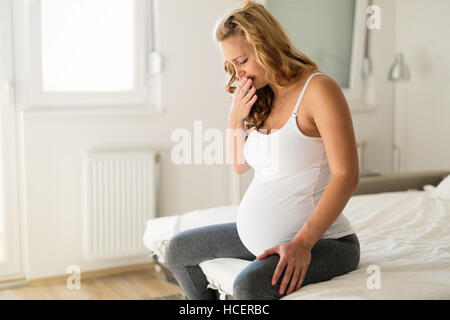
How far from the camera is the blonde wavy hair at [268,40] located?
139 cm

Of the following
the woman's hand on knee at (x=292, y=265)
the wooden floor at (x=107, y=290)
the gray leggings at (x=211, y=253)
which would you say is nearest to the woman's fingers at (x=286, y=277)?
Result: the woman's hand on knee at (x=292, y=265)

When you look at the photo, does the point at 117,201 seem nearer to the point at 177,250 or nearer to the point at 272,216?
the point at 177,250

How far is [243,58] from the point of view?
4.71 feet

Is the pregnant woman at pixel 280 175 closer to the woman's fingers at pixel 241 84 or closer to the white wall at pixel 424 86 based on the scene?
the woman's fingers at pixel 241 84

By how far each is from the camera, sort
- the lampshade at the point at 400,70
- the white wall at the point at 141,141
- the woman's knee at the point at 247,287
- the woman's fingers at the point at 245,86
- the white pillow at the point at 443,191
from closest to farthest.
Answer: the woman's knee at the point at 247,287, the woman's fingers at the point at 245,86, the white pillow at the point at 443,191, the white wall at the point at 141,141, the lampshade at the point at 400,70

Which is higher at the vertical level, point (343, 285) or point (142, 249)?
point (343, 285)

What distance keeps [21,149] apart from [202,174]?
101 centimetres

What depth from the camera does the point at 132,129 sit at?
2945 millimetres

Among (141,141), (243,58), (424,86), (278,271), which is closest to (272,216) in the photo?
(278,271)

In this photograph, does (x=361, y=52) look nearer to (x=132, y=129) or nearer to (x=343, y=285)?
(x=132, y=129)

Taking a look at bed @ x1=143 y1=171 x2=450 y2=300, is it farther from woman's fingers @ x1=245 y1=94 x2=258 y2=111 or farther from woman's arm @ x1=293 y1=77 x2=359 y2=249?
woman's fingers @ x1=245 y1=94 x2=258 y2=111

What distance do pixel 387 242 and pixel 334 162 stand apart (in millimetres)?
578

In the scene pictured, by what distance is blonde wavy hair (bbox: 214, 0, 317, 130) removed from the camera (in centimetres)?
139
